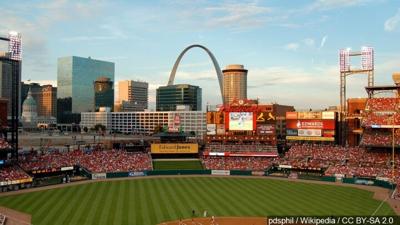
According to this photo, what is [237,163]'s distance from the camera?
271ft

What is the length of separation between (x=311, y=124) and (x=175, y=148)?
29626 mm

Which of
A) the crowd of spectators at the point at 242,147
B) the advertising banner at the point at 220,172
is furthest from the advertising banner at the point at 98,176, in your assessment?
the crowd of spectators at the point at 242,147

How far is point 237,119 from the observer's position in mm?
87375

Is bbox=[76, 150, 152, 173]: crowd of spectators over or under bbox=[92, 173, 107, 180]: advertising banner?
over

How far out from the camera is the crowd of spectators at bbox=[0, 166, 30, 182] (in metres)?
60.0

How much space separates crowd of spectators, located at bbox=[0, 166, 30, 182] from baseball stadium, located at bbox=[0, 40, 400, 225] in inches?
5.8

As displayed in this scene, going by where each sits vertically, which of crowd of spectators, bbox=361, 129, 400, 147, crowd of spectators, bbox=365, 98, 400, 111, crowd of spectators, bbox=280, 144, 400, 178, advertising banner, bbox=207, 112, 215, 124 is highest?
crowd of spectators, bbox=365, 98, 400, 111

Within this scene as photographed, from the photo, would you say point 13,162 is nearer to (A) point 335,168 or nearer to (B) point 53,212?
(B) point 53,212

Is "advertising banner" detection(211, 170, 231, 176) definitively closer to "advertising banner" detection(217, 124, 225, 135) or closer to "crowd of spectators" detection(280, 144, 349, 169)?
"crowd of spectators" detection(280, 144, 349, 169)

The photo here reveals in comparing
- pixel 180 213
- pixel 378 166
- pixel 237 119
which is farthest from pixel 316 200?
pixel 237 119

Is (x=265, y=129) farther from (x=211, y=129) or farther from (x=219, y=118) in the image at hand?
(x=211, y=129)

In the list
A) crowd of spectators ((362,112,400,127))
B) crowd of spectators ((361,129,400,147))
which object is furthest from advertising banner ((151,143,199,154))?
crowd of spectators ((362,112,400,127))

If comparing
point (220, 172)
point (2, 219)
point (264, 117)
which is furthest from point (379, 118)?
point (2, 219)

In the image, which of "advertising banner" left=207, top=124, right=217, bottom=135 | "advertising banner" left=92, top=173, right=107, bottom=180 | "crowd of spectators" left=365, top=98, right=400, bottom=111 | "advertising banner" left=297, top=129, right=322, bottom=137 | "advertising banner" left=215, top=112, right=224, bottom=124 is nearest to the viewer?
"advertising banner" left=92, top=173, right=107, bottom=180
